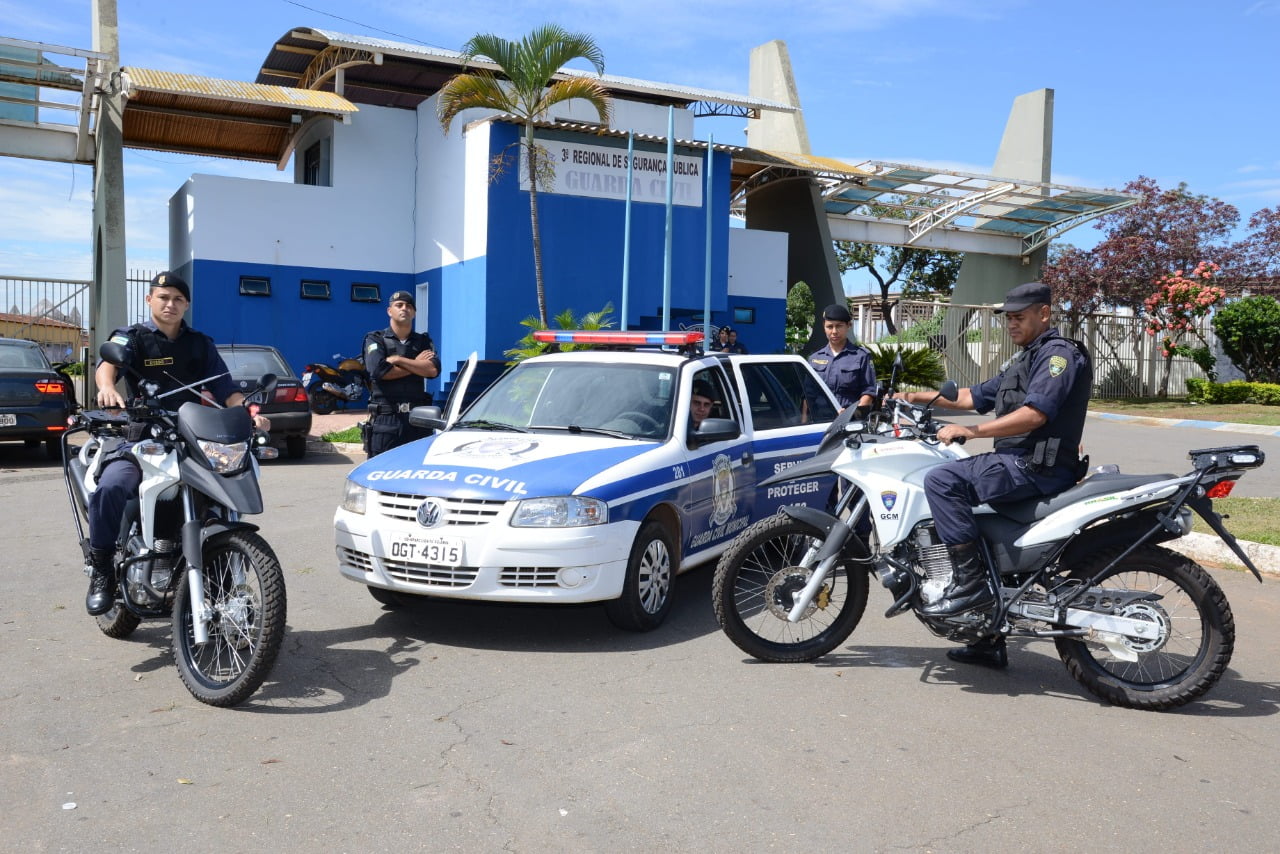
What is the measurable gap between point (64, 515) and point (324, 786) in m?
7.03

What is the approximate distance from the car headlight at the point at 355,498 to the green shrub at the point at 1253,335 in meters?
27.6

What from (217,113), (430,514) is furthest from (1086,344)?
(430,514)

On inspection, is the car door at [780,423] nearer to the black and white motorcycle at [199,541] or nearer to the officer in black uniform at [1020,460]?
the officer in black uniform at [1020,460]

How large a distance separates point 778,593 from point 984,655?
1.07 meters

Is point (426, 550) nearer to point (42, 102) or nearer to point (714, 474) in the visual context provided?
point (714, 474)

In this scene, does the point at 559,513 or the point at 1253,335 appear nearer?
the point at 559,513

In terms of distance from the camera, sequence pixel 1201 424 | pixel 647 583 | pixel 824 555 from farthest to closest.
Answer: pixel 1201 424 < pixel 647 583 < pixel 824 555

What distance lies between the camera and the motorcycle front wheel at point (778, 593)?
531cm

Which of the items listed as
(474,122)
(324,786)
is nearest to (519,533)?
(324,786)

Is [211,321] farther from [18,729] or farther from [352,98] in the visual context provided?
[18,729]

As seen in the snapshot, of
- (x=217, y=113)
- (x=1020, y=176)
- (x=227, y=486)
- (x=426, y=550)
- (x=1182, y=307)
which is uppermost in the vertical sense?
(x=1020, y=176)

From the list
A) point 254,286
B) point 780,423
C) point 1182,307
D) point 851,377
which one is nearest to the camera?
point 780,423

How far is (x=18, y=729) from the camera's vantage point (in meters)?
4.43

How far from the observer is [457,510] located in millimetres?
5559
